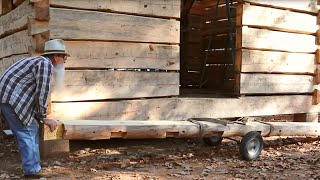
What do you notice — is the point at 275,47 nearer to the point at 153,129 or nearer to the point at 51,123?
the point at 153,129

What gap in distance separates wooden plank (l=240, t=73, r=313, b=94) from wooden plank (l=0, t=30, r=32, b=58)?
11.8ft

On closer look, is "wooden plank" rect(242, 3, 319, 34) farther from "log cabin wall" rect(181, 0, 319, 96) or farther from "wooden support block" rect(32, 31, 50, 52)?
"wooden support block" rect(32, 31, 50, 52)

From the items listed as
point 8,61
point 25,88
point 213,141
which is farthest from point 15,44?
point 213,141

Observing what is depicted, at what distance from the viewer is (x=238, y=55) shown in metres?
7.52

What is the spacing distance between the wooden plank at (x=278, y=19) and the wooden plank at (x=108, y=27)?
144 cm

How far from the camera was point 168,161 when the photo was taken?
20.5 feet

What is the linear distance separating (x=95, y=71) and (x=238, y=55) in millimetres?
2678

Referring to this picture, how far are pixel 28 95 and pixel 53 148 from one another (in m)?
1.30

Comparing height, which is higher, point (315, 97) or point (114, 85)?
point (114, 85)

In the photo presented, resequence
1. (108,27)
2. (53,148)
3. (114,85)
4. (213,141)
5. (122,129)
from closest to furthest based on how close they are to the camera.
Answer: (122,129) → (53,148) → (108,27) → (114,85) → (213,141)

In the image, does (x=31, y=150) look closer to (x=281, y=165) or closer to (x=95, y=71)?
(x=95, y=71)

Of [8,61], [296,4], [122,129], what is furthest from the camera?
[296,4]

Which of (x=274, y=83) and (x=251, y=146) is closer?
(x=251, y=146)

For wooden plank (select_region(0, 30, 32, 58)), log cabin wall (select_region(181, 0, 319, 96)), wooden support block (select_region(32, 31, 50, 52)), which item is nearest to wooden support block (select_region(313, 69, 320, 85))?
log cabin wall (select_region(181, 0, 319, 96))
